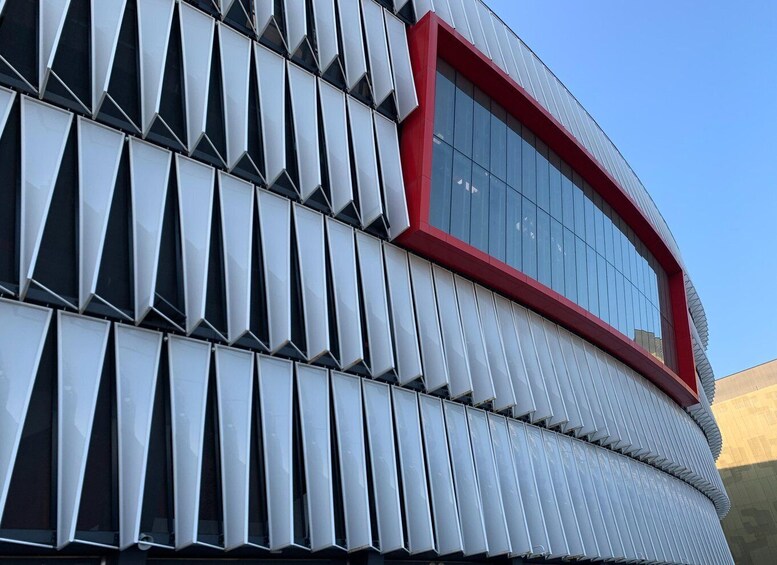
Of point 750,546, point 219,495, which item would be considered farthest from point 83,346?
point 750,546

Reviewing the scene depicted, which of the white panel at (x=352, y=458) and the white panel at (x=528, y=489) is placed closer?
the white panel at (x=352, y=458)

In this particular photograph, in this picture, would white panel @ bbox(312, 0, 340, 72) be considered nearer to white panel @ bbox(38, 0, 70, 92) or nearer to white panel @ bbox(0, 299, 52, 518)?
white panel @ bbox(38, 0, 70, 92)

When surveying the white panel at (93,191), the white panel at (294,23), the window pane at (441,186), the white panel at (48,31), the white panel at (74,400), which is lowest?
the white panel at (74,400)

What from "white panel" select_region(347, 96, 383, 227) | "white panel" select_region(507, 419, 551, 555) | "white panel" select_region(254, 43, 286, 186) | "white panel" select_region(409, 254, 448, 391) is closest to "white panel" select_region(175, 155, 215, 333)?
"white panel" select_region(254, 43, 286, 186)

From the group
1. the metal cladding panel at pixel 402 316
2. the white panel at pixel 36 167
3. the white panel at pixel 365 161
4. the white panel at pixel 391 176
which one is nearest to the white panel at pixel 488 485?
the metal cladding panel at pixel 402 316

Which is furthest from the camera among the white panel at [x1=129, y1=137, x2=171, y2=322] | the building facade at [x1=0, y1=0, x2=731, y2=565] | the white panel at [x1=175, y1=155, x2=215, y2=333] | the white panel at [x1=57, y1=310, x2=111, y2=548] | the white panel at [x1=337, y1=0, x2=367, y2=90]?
the white panel at [x1=337, y1=0, x2=367, y2=90]

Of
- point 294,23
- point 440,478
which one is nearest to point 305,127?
point 294,23

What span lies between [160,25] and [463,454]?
1202 centimetres

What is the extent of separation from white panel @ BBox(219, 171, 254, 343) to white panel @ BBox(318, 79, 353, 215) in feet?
7.83

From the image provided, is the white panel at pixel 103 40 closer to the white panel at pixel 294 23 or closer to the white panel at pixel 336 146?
the white panel at pixel 294 23

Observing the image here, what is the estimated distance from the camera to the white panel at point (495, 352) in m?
19.8

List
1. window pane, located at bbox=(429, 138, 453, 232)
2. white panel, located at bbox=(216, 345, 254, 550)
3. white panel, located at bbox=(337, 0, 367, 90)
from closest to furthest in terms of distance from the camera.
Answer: white panel, located at bbox=(216, 345, 254, 550) < white panel, located at bbox=(337, 0, 367, 90) < window pane, located at bbox=(429, 138, 453, 232)

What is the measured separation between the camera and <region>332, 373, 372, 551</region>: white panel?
14.5 meters

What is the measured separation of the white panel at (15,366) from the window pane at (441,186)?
1042cm
